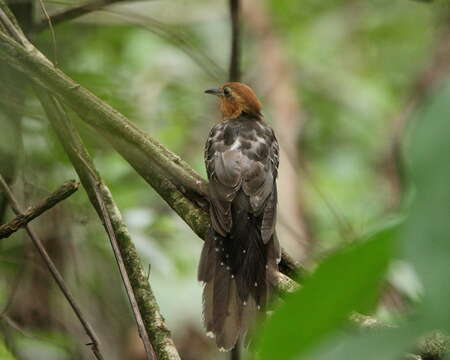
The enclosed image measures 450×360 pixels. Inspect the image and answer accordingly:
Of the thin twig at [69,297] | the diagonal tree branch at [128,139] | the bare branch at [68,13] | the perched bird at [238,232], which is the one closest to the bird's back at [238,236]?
the perched bird at [238,232]

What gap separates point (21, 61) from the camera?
2.98 meters

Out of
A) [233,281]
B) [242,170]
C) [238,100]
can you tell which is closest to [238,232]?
[233,281]

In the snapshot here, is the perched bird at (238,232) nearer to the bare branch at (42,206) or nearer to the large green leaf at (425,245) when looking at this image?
the bare branch at (42,206)

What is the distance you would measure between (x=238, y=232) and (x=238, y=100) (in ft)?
6.16

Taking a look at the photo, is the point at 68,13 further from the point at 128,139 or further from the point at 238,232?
the point at 238,232

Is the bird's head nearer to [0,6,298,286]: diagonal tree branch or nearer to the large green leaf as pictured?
[0,6,298,286]: diagonal tree branch

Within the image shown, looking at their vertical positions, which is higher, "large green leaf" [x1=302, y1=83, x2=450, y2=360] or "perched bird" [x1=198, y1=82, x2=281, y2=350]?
"perched bird" [x1=198, y1=82, x2=281, y2=350]

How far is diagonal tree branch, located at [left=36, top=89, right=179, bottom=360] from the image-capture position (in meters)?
2.42

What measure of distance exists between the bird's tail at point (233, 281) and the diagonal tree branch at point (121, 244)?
29.5 inches

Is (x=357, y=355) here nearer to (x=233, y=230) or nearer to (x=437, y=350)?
(x=437, y=350)

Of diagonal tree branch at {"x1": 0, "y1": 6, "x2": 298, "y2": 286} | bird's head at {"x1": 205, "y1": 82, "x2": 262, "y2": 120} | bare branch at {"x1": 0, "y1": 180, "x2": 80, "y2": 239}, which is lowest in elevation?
bare branch at {"x1": 0, "y1": 180, "x2": 80, "y2": 239}

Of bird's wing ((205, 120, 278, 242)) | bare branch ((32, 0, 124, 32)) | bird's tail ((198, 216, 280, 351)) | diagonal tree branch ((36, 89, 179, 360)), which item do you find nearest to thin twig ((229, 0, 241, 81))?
bird's wing ((205, 120, 278, 242))

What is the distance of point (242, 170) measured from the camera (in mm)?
4301

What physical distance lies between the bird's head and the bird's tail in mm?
1804
